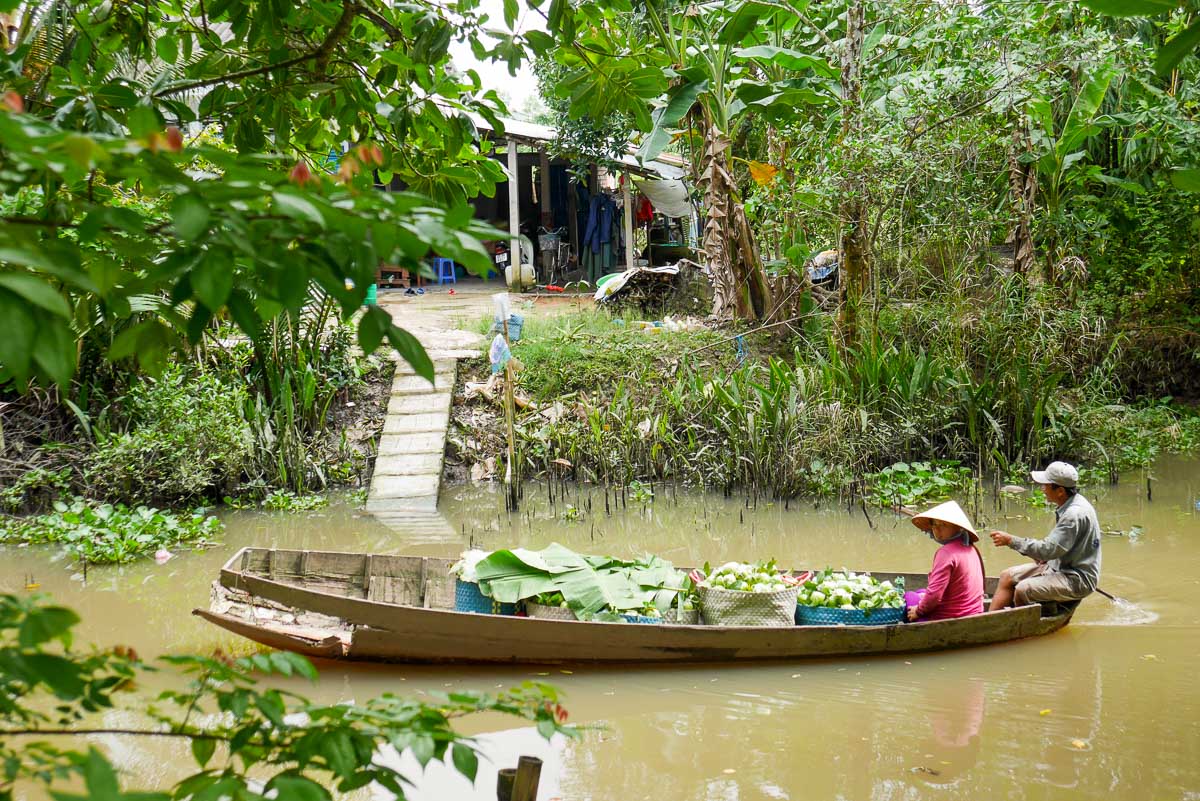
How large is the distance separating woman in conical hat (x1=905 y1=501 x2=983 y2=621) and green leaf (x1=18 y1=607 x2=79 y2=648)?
4.85 m

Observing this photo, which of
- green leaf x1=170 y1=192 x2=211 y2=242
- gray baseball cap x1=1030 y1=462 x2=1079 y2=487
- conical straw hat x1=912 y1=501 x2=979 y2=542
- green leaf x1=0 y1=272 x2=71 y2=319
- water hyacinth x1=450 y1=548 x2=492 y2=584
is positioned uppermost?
green leaf x1=170 y1=192 x2=211 y2=242

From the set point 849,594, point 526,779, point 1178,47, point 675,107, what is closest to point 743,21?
point 675,107

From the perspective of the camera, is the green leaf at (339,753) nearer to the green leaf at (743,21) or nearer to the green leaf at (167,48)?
the green leaf at (167,48)

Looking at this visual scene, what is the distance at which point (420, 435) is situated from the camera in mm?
10172

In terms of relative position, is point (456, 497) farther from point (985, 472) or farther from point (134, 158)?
point (134, 158)

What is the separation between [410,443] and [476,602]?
4.58 meters

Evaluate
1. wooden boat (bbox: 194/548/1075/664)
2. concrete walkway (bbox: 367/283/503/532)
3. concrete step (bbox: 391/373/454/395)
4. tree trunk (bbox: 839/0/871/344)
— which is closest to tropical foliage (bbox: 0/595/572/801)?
wooden boat (bbox: 194/548/1075/664)

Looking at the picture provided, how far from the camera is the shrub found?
844 cm

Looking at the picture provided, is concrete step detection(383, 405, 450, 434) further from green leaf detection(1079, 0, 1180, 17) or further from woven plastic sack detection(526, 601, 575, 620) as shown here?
green leaf detection(1079, 0, 1180, 17)

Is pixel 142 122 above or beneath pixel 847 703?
above

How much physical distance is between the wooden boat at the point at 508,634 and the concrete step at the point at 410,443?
4129mm

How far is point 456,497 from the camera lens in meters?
9.66

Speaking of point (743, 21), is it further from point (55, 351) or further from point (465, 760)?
point (55, 351)

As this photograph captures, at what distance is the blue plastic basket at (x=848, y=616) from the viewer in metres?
5.61
